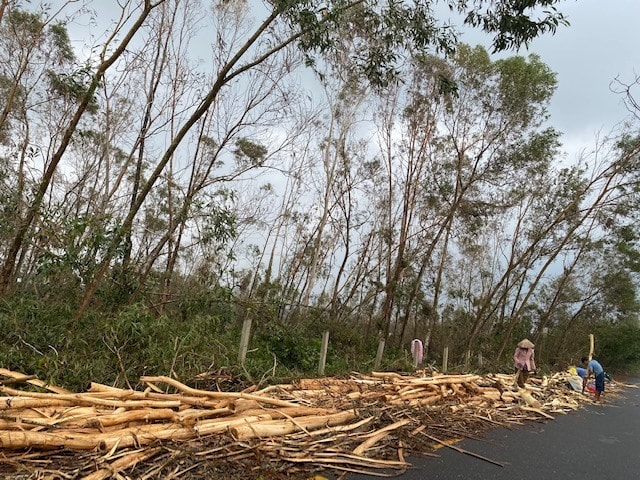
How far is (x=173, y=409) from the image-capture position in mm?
4840

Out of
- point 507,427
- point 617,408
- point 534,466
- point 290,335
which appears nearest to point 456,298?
point 617,408

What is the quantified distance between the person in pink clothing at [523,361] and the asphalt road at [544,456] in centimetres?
276

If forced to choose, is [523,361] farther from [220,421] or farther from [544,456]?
[220,421]

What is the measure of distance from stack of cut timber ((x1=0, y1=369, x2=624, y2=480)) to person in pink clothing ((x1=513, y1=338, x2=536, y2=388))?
514 cm

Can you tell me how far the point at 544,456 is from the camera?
19.6 ft

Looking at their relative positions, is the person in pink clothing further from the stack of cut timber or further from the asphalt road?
the stack of cut timber

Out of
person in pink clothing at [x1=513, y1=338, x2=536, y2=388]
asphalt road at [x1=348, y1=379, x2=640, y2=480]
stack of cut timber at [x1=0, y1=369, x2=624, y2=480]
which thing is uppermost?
person in pink clothing at [x1=513, y1=338, x2=536, y2=388]

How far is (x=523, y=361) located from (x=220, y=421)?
382 inches

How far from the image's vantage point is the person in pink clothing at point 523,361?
470 inches

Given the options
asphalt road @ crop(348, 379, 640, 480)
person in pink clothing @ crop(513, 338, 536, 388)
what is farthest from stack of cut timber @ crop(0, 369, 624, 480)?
person in pink clothing @ crop(513, 338, 536, 388)

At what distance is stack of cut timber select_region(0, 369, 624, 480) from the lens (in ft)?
12.5

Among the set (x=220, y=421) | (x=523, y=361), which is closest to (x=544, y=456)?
(x=220, y=421)

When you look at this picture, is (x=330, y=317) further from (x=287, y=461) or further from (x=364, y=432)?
(x=287, y=461)

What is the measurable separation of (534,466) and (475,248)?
25.8 metres
